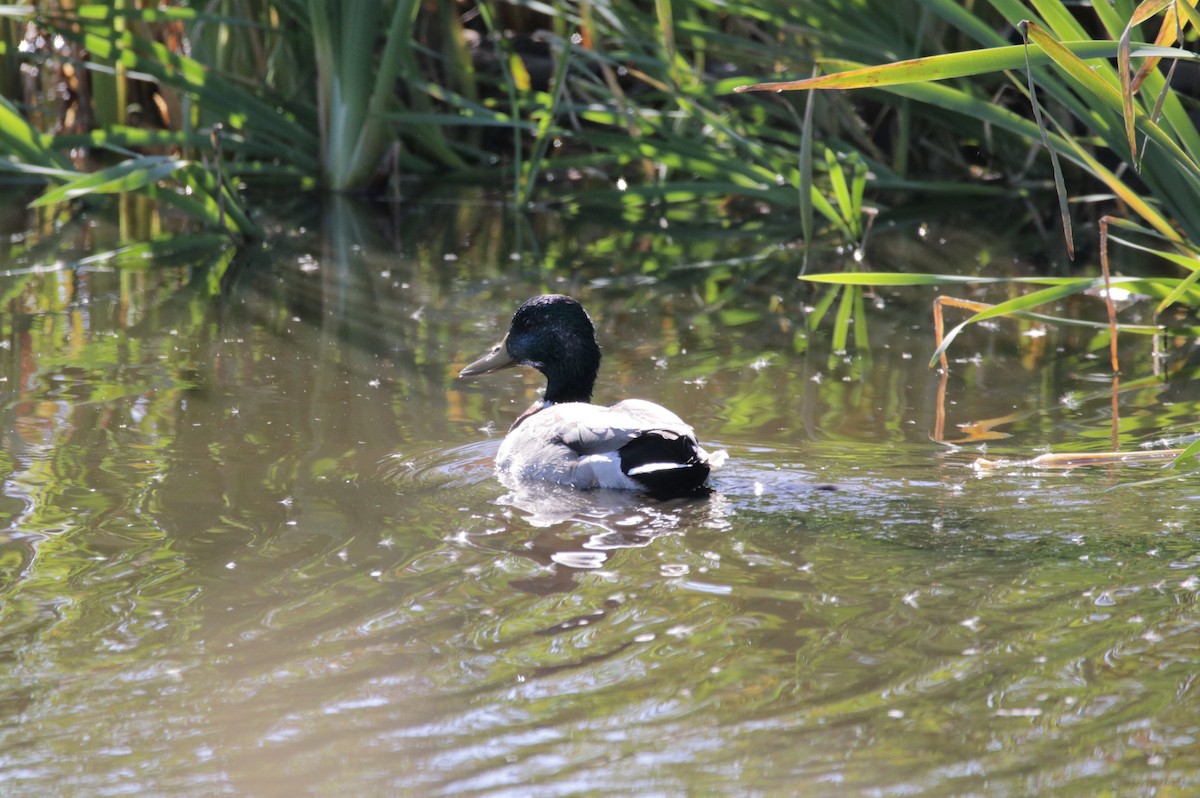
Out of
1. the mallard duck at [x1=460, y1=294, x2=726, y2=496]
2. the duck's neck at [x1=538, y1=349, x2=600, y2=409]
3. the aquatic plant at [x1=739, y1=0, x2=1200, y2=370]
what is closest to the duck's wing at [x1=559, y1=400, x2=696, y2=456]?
the mallard duck at [x1=460, y1=294, x2=726, y2=496]

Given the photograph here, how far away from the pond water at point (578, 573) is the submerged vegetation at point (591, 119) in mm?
879

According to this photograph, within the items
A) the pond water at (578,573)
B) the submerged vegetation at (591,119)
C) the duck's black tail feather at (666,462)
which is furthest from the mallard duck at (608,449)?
the submerged vegetation at (591,119)

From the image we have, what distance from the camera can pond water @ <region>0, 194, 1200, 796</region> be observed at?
2.81 meters

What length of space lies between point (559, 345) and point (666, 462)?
1.13 m

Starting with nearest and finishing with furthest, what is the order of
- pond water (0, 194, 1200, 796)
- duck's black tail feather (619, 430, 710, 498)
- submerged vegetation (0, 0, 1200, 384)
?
1. pond water (0, 194, 1200, 796)
2. duck's black tail feather (619, 430, 710, 498)
3. submerged vegetation (0, 0, 1200, 384)

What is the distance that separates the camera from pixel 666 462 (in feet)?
14.5

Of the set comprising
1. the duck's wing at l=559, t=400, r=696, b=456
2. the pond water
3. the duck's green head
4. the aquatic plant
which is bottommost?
the pond water

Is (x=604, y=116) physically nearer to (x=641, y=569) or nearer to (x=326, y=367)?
(x=326, y=367)

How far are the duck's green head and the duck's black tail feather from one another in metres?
0.95

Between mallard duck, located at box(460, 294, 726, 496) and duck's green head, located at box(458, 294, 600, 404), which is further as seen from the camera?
duck's green head, located at box(458, 294, 600, 404)

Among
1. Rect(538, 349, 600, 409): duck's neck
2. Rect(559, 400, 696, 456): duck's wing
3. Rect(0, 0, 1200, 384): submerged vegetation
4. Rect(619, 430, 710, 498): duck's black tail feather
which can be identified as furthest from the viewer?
Rect(0, 0, 1200, 384): submerged vegetation

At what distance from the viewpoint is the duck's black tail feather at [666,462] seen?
439 centimetres

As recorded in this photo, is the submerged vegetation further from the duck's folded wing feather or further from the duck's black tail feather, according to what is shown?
the duck's black tail feather

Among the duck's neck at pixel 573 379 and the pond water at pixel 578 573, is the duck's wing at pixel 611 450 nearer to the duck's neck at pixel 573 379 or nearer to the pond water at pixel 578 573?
the pond water at pixel 578 573
